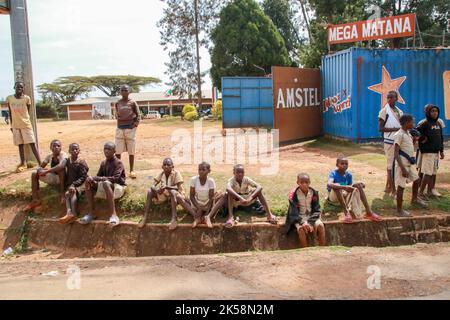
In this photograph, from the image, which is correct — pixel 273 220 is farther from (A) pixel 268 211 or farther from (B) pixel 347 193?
(B) pixel 347 193

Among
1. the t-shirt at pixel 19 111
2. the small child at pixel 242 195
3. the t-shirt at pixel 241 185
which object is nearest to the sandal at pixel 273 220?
the small child at pixel 242 195

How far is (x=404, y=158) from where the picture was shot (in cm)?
654

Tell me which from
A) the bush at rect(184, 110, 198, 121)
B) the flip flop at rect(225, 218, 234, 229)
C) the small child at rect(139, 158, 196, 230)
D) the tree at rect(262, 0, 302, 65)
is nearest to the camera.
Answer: the flip flop at rect(225, 218, 234, 229)

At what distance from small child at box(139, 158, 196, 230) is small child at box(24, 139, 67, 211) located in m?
1.61

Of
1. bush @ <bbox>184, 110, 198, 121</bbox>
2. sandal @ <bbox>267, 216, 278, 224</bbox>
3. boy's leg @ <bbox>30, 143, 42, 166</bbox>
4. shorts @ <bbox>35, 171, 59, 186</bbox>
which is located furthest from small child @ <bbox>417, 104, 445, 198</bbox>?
bush @ <bbox>184, 110, 198, 121</bbox>

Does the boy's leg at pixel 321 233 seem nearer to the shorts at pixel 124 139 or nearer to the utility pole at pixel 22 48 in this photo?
the shorts at pixel 124 139

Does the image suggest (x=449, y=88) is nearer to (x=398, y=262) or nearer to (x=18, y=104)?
(x=398, y=262)

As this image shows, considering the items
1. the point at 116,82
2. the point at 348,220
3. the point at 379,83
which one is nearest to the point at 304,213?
the point at 348,220

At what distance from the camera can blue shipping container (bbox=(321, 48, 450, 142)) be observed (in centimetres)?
1180

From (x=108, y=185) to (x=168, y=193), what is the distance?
3.02ft

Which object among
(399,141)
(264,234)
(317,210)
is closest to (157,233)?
(264,234)

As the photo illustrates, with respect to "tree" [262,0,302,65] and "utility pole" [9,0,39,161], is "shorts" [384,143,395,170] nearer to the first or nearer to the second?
"utility pole" [9,0,39,161]

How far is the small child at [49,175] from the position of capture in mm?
6992

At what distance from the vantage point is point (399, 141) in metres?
6.50
